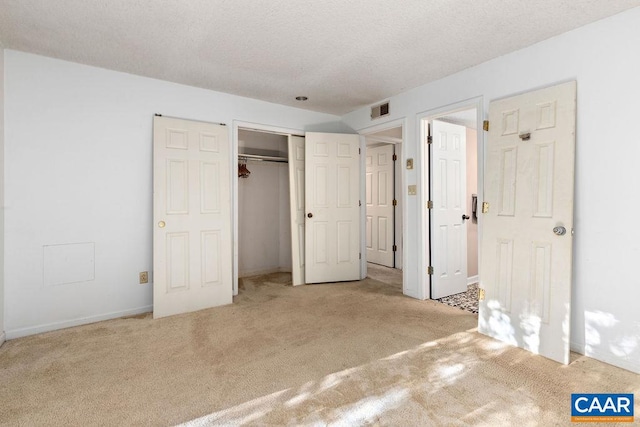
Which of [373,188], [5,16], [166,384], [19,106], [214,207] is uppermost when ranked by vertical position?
[5,16]

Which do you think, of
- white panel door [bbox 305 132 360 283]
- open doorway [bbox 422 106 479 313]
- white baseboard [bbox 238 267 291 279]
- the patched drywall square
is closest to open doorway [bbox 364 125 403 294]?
white panel door [bbox 305 132 360 283]

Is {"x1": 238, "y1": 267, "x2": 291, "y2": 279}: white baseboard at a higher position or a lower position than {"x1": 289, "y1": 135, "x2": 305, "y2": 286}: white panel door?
lower

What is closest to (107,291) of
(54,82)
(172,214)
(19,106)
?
(172,214)

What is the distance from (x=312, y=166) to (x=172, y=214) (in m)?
1.83

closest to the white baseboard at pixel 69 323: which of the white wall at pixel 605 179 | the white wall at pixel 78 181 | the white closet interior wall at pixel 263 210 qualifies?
the white wall at pixel 78 181

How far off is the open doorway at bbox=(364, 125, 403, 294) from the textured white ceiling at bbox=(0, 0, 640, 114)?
2068 millimetres

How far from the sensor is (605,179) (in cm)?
219

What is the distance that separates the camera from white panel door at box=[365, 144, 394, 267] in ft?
17.6

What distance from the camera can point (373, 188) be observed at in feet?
18.5

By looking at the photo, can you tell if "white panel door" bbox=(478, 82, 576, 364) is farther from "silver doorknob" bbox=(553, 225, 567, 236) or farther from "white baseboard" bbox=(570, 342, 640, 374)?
"white baseboard" bbox=(570, 342, 640, 374)

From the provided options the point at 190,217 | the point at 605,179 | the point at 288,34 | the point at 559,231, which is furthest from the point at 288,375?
the point at 605,179

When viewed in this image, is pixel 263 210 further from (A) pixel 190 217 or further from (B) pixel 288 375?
(B) pixel 288 375

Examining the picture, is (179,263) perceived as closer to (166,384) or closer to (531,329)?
(166,384)

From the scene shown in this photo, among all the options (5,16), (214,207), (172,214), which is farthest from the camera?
(214,207)
